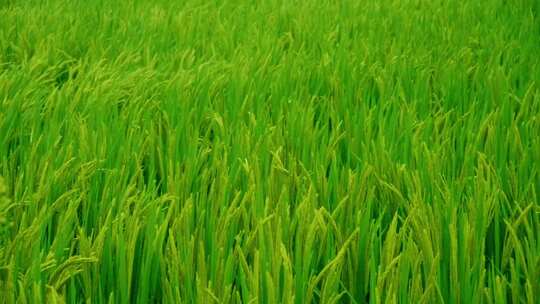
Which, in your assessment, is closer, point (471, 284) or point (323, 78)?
Result: point (471, 284)

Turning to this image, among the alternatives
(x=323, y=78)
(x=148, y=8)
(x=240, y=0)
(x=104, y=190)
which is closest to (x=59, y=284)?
(x=104, y=190)

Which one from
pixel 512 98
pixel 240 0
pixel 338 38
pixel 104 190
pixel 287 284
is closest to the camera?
pixel 287 284

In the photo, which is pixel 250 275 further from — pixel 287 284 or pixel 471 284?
pixel 471 284

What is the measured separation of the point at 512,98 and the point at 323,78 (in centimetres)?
51

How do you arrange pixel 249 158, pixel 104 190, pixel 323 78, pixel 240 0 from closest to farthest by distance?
pixel 104 190 < pixel 249 158 < pixel 323 78 < pixel 240 0

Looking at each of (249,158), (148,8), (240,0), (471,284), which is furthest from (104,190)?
(240,0)

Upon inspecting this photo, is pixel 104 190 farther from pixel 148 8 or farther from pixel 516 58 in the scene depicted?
pixel 148 8

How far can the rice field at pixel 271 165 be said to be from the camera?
0.80 metres

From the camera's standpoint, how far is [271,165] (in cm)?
110

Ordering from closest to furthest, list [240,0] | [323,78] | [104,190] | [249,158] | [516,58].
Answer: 1. [104,190]
2. [249,158]
3. [323,78]
4. [516,58]
5. [240,0]

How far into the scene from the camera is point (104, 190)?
102cm

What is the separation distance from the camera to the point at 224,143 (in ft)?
4.07

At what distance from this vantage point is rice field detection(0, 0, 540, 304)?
0.80 m

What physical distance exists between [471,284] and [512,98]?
905 mm
